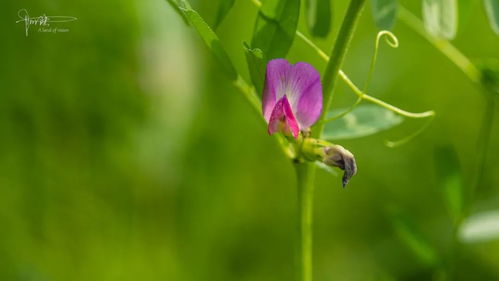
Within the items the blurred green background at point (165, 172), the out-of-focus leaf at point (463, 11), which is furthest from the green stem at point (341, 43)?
the blurred green background at point (165, 172)

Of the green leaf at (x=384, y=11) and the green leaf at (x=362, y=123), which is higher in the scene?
the green leaf at (x=384, y=11)

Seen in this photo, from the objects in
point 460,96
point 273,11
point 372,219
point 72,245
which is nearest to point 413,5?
point 460,96

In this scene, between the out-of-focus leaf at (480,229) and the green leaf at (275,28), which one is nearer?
the green leaf at (275,28)

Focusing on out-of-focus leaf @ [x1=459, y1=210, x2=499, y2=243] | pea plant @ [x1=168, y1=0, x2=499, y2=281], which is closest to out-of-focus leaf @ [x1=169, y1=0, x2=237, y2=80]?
pea plant @ [x1=168, y1=0, x2=499, y2=281]

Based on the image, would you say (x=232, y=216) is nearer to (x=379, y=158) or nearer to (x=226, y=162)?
(x=226, y=162)

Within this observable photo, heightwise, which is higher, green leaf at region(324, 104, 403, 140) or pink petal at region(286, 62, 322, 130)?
pink petal at region(286, 62, 322, 130)

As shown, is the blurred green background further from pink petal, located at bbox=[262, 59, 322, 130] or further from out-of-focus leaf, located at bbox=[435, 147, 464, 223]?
pink petal, located at bbox=[262, 59, 322, 130]

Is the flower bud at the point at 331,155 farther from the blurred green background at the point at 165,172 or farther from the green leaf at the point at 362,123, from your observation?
the blurred green background at the point at 165,172

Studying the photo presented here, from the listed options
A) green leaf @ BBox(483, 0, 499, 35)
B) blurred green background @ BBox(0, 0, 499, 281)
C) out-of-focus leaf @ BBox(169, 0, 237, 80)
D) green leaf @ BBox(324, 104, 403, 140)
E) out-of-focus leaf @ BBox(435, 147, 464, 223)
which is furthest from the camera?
blurred green background @ BBox(0, 0, 499, 281)
